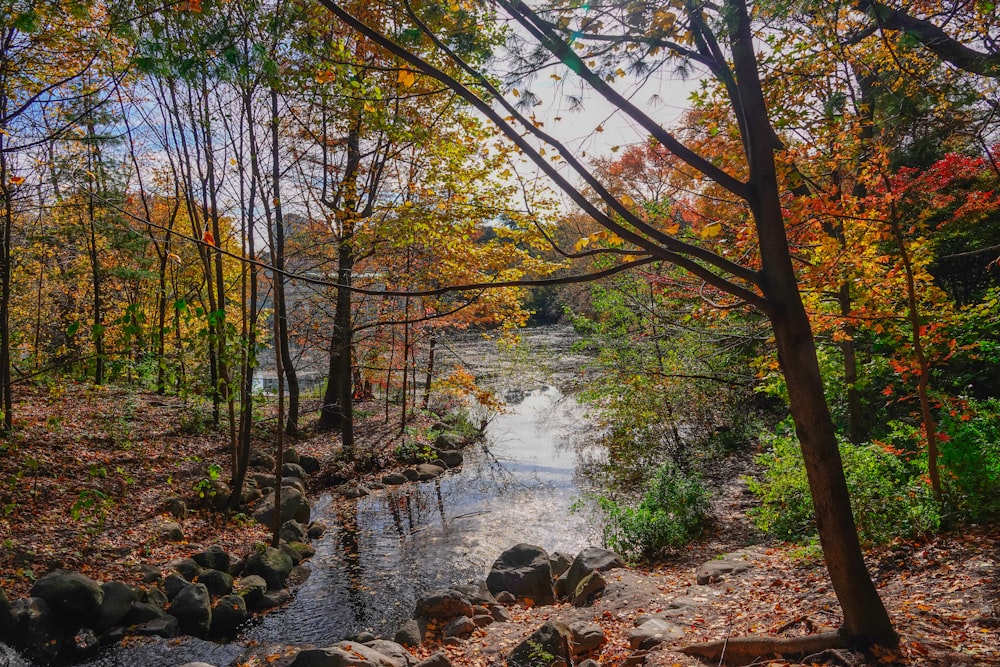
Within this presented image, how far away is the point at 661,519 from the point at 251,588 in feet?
18.6

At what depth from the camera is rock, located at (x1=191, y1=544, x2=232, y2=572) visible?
742 centimetres

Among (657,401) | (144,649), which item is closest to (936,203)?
(657,401)

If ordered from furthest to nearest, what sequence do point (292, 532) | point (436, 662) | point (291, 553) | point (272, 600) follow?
point (292, 532) → point (291, 553) → point (272, 600) → point (436, 662)

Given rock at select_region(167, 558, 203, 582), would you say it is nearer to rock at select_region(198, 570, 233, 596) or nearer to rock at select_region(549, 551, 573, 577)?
rock at select_region(198, 570, 233, 596)

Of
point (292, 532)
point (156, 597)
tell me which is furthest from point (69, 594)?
point (292, 532)

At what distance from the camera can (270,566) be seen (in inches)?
296

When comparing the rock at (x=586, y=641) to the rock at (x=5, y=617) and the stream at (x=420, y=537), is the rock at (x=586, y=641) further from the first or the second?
the rock at (x=5, y=617)

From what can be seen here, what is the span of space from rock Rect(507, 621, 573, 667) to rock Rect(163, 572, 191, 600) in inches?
172

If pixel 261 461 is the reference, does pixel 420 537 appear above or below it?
below

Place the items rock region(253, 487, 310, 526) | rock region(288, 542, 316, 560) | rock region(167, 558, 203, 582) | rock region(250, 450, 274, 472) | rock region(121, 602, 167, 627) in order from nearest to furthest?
rock region(121, 602, 167, 627)
rock region(167, 558, 203, 582)
rock region(288, 542, 316, 560)
rock region(253, 487, 310, 526)
rock region(250, 450, 274, 472)

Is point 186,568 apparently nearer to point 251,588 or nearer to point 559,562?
point 251,588

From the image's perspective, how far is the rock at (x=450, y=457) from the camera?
1359cm

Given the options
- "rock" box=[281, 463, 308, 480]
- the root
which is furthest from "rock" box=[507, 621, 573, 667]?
"rock" box=[281, 463, 308, 480]

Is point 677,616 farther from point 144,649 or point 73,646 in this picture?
point 73,646
